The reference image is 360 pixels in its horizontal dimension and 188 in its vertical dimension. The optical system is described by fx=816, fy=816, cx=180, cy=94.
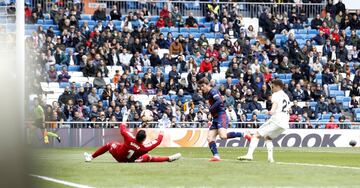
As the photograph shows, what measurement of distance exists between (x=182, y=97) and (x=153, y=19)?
5563mm

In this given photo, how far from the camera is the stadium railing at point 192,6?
38.1 meters

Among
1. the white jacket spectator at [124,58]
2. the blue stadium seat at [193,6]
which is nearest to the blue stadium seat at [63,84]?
the white jacket spectator at [124,58]

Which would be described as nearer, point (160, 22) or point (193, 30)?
point (160, 22)

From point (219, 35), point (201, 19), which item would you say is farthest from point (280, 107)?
point (201, 19)

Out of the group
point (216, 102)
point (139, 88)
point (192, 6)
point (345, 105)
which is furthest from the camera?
point (192, 6)

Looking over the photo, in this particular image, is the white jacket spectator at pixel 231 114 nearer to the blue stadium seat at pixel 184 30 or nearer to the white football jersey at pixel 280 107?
the blue stadium seat at pixel 184 30

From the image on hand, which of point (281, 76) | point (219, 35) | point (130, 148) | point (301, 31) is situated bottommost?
point (281, 76)

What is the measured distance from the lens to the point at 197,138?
3189cm

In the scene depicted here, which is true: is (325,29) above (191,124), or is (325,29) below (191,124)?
above

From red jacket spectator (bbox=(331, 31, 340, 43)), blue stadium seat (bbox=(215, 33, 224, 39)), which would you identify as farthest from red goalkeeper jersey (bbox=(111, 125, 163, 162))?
red jacket spectator (bbox=(331, 31, 340, 43))

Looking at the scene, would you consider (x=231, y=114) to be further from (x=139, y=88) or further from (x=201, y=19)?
(x=201, y=19)

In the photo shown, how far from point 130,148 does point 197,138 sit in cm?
1683

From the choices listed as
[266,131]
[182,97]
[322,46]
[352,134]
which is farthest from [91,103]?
[266,131]

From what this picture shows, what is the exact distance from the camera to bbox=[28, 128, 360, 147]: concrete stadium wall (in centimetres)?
3033
